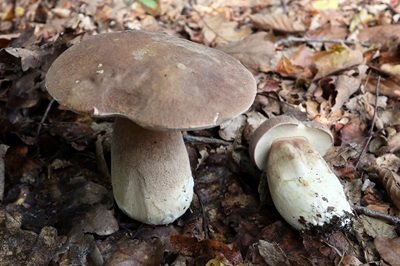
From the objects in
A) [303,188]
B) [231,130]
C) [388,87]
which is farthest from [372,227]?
[388,87]

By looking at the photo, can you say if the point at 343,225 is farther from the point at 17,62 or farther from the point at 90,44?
the point at 17,62

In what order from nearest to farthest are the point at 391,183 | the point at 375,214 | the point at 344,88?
the point at 375,214
the point at 391,183
the point at 344,88

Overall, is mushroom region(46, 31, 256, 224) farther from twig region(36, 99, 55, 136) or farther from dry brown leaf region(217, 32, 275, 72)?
dry brown leaf region(217, 32, 275, 72)

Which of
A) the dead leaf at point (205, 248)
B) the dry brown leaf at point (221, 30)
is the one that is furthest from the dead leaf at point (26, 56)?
the dry brown leaf at point (221, 30)

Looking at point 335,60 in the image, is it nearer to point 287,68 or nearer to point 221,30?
point 287,68

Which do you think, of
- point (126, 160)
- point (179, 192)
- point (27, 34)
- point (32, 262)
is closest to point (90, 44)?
point (126, 160)

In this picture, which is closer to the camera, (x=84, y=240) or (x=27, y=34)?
(x=84, y=240)

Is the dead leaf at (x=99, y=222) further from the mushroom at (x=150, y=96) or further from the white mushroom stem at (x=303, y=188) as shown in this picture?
the white mushroom stem at (x=303, y=188)
